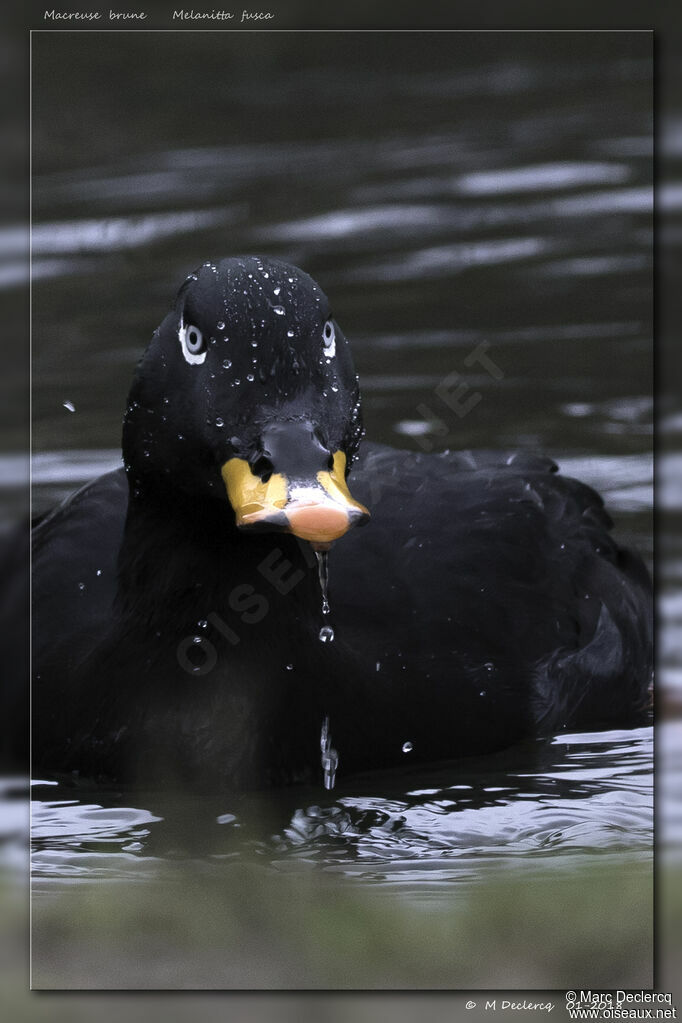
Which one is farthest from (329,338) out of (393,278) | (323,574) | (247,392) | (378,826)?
(393,278)

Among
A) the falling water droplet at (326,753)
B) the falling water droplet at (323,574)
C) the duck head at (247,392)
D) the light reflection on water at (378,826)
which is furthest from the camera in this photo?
the falling water droplet at (326,753)

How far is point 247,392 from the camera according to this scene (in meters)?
5.57

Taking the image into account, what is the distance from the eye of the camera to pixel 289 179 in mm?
7645

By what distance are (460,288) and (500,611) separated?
1.86 m

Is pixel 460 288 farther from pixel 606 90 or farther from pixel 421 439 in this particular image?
pixel 606 90

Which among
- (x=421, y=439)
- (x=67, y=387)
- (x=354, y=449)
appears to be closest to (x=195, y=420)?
(x=354, y=449)

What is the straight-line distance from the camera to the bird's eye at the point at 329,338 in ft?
18.7

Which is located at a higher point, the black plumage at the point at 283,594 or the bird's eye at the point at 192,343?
the bird's eye at the point at 192,343

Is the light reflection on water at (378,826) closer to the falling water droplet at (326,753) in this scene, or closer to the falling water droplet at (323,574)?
the falling water droplet at (326,753)

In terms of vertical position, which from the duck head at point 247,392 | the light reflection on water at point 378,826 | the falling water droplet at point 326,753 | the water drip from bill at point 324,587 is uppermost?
the duck head at point 247,392

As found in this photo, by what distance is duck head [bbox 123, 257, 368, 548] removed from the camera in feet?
17.7

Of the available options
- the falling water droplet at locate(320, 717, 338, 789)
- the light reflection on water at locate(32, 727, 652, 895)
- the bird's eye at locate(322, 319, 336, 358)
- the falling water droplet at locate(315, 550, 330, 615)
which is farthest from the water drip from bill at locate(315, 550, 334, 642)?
the bird's eye at locate(322, 319, 336, 358)

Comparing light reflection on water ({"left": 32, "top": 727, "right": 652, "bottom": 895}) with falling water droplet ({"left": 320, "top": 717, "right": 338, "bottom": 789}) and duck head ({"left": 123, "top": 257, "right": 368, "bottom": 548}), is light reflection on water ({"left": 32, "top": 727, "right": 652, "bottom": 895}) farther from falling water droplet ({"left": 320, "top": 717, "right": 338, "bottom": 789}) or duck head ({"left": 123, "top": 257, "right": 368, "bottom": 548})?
duck head ({"left": 123, "top": 257, "right": 368, "bottom": 548})

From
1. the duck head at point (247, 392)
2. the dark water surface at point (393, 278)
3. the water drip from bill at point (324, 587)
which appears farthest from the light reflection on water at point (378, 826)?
the duck head at point (247, 392)
